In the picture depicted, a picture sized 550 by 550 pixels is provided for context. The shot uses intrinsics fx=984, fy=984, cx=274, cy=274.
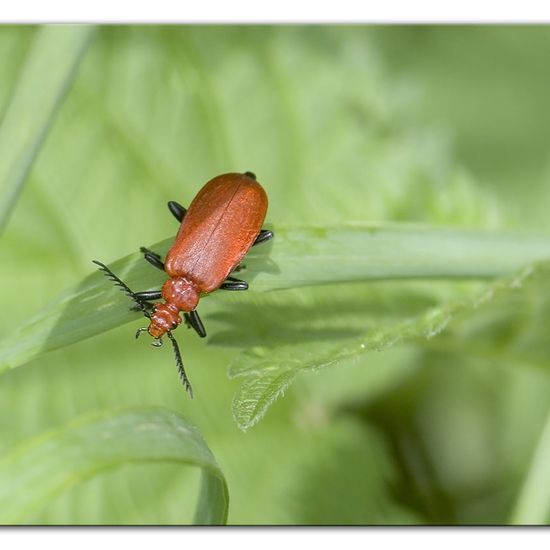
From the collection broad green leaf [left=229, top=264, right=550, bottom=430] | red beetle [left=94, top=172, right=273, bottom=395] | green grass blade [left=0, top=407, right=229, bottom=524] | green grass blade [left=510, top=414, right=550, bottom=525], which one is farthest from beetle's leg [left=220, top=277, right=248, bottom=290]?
green grass blade [left=510, top=414, right=550, bottom=525]

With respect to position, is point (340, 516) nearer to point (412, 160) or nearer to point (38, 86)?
point (412, 160)

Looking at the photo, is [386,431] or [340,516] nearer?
[340,516]

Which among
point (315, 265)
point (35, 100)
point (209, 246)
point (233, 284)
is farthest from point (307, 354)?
point (35, 100)

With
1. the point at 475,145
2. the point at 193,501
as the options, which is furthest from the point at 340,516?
the point at 475,145

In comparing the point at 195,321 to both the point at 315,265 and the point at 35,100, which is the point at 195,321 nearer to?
the point at 315,265
